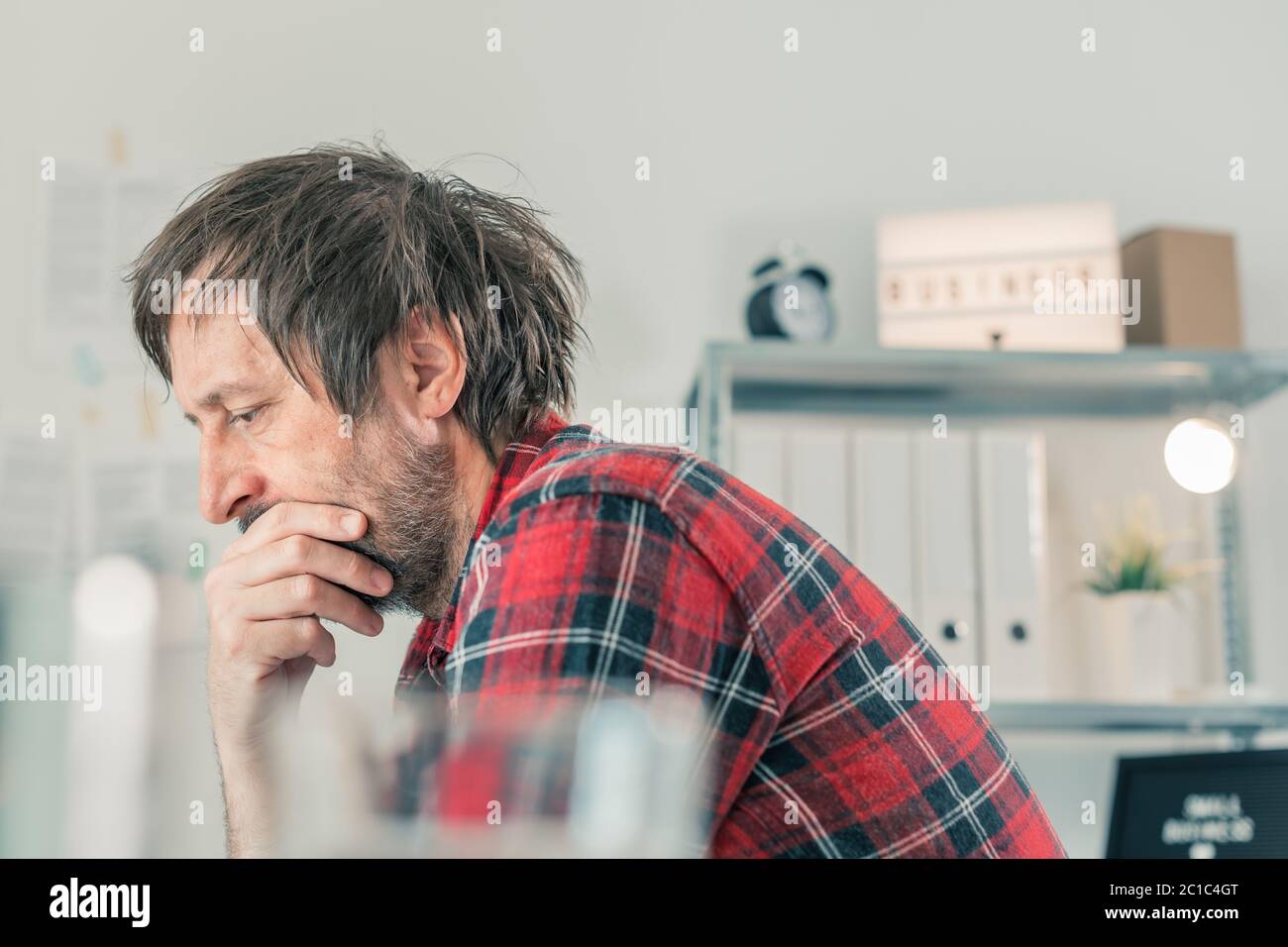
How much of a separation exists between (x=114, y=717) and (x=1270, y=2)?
2522 mm

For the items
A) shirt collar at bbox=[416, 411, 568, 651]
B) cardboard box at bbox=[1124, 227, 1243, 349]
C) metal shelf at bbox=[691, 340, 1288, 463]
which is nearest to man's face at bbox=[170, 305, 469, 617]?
shirt collar at bbox=[416, 411, 568, 651]

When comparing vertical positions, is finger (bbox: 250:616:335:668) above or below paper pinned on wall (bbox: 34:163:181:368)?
below

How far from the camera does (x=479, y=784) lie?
19 cm

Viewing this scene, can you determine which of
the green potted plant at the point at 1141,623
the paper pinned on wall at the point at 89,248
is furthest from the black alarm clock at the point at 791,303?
the paper pinned on wall at the point at 89,248

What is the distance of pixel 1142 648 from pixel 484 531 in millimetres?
1580

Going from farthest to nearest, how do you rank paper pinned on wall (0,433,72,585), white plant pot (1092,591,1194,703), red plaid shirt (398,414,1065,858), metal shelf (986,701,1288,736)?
paper pinned on wall (0,433,72,585) < white plant pot (1092,591,1194,703) < metal shelf (986,701,1288,736) < red plaid shirt (398,414,1065,858)

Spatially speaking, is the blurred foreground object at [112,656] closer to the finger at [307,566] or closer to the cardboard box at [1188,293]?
the finger at [307,566]

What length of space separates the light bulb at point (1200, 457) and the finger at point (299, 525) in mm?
1663

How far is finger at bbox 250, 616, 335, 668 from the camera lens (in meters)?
0.90

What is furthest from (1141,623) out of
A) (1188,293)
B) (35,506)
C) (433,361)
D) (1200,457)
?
(35,506)

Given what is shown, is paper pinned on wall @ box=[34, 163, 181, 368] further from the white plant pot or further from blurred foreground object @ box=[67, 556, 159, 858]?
the white plant pot

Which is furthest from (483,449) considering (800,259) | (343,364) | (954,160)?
(954,160)

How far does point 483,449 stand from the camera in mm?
1071
